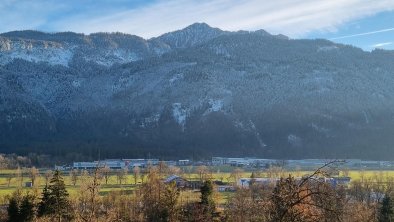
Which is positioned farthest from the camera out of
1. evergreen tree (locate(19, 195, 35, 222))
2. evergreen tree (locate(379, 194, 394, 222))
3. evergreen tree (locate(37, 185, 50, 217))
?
evergreen tree (locate(37, 185, 50, 217))

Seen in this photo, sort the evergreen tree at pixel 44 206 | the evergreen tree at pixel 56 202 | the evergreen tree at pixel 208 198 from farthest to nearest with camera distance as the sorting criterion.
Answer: the evergreen tree at pixel 208 198 → the evergreen tree at pixel 44 206 → the evergreen tree at pixel 56 202

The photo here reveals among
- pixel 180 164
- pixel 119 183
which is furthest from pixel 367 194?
pixel 180 164

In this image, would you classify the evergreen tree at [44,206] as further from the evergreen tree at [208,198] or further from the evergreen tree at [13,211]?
the evergreen tree at [208,198]

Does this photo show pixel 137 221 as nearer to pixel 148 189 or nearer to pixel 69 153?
pixel 148 189

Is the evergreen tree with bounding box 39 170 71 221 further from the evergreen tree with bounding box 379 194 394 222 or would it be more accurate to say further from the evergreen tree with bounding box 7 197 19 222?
the evergreen tree with bounding box 379 194 394 222

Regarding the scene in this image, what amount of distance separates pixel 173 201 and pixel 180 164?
413ft

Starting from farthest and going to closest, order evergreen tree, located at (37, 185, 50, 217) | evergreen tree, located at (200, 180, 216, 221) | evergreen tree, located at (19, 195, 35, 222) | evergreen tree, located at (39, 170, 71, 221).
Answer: evergreen tree, located at (200, 180, 216, 221) → evergreen tree, located at (37, 185, 50, 217) → evergreen tree, located at (19, 195, 35, 222) → evergreen tree, located at (39, 170, 71, 221)

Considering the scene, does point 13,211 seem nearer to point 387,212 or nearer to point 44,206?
point 44,206

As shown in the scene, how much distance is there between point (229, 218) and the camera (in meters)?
55.7

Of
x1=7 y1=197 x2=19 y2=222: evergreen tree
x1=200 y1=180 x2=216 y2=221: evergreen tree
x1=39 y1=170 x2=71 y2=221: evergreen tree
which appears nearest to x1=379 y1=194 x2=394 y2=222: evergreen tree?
x1=200 y1=180 x2=216 y2=221: evergreen tree

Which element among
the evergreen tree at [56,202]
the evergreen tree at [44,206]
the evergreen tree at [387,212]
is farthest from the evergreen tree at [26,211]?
the evergreen tree at [387,212]

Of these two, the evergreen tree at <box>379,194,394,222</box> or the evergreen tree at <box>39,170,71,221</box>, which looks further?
the evergreen tree at <box>39,170,71,221</box>

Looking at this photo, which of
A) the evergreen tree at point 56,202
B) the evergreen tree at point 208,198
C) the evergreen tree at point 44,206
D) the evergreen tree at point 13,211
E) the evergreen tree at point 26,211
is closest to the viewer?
the evergreen tree at point 56,202

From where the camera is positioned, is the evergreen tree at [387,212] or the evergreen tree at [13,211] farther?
the evergreen tree at [13,211]
